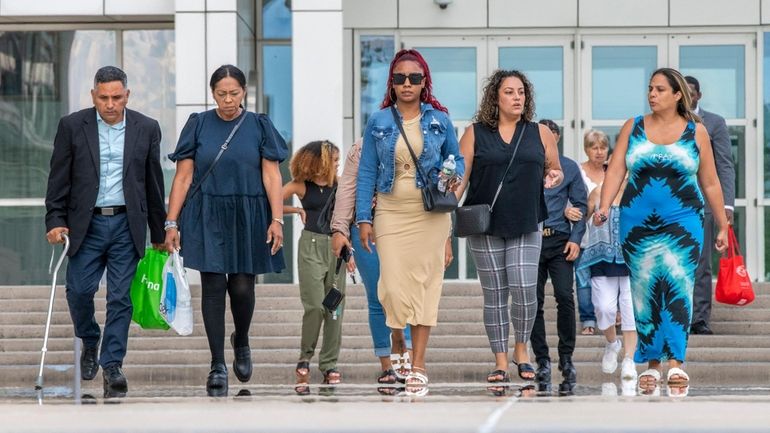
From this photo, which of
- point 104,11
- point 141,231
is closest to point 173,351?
point 141,231

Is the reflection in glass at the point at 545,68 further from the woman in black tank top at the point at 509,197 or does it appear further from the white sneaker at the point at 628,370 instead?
the woman in black tank top at the point at 509,197

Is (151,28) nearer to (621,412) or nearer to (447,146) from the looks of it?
(447,146)

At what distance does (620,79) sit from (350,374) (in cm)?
815

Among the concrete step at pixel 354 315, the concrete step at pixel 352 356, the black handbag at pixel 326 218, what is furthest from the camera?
the concrete step at pixel 354 315

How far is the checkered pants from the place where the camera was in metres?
9.90

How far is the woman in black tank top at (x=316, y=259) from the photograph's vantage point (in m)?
11.5

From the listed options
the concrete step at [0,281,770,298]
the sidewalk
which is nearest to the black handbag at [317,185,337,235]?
the sidewalk

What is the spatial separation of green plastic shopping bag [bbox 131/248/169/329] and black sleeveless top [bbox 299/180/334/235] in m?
1.72

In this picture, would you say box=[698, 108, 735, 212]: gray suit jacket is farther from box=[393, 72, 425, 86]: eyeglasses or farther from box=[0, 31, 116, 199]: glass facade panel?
box=[0, 31, 116, 199]: glass facade panel

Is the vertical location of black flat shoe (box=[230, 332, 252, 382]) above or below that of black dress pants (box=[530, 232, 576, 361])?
below

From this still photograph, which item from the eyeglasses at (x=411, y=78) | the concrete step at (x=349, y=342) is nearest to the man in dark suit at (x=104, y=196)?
the eyeglasses at (x=411, y=78)

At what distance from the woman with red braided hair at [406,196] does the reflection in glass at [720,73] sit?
10178 millimetres

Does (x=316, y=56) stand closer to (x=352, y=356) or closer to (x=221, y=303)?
(x=352, y=356)

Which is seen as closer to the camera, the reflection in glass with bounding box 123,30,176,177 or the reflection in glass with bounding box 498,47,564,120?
the reflection in glass with bounding box 123,30,176,177
